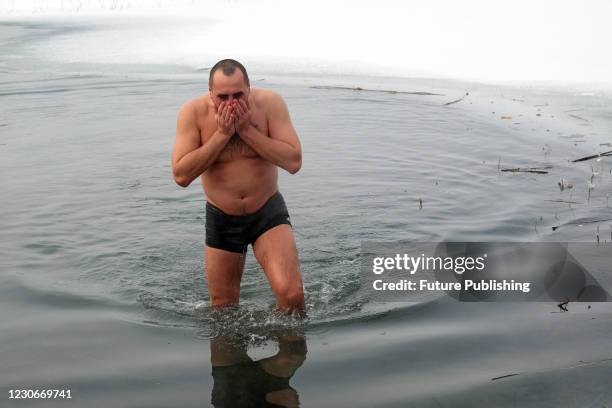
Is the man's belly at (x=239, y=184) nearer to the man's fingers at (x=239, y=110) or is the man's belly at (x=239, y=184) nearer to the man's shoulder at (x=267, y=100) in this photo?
the man's shoulder at (x=267, y=100)

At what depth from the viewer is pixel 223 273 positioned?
6.07 meters

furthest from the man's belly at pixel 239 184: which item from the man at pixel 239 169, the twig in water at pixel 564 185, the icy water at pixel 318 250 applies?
the twig in water at pixel 564 185

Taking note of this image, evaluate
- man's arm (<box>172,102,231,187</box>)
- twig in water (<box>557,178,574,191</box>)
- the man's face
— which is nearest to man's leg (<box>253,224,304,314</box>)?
man's arm (<box>172,102,231,187</box>)

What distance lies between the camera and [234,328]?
5.88 m

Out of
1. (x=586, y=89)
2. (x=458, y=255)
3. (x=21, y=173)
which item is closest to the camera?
(x=458, y=255)

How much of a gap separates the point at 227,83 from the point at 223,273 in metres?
1.47

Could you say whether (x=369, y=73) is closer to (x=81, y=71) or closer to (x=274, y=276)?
(x=81, y=71)

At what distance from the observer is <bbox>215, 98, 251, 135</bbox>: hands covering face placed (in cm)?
541

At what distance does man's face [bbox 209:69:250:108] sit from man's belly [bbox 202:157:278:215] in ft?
1.77

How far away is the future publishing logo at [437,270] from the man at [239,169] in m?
1.35

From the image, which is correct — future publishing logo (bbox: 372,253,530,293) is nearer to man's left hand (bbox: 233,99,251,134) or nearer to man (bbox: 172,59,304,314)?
man (bbox: 172,59,304,314)

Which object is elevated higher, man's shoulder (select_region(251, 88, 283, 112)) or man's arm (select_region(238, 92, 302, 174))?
man's shoulder (select_region(251, 88, 283, 112))

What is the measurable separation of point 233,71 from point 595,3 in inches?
646

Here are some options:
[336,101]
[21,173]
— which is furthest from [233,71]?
[336,101]
